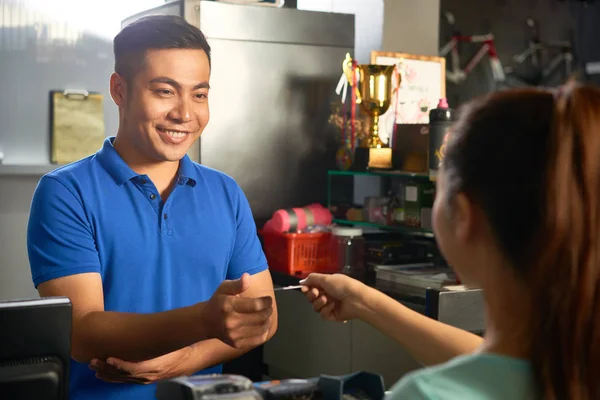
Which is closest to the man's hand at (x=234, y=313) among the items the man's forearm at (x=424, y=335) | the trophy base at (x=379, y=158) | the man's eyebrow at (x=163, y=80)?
the man's forearm at (x=424, y=335)

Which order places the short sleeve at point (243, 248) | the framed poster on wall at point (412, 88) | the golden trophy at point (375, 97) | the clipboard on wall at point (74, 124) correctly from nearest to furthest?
the short sleeve at point (243, 248) < the golden trophy at point (375, 97) < the framed poster on wall at point (412, 88) < the clipboard on wall at point (74, 124)

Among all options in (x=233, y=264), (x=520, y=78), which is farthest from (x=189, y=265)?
(x=520, y=78)

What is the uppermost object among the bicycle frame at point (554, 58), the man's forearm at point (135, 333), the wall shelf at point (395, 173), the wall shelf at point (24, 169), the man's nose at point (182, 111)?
the bicycle frame at point (554, 58)

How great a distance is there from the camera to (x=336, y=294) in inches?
58.1

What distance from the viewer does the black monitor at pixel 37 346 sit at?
0.94 m

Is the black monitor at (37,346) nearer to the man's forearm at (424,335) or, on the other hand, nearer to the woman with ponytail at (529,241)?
the woman with ponytail at (529,241)

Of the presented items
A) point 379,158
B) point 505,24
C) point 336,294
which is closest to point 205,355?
point 336,294

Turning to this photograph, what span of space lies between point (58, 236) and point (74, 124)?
2.14 meters

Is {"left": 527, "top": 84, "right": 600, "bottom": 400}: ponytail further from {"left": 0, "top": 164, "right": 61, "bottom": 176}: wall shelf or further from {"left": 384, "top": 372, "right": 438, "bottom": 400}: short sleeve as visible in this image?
{"left": 0, "top": 164, "right": 61, "bottom": 176}: wall shelf

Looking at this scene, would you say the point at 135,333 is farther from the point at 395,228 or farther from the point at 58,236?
the point at 395,228

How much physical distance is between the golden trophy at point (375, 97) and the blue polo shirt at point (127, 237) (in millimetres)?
1161

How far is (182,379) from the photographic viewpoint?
0.95 m

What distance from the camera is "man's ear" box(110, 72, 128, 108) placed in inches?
70.1

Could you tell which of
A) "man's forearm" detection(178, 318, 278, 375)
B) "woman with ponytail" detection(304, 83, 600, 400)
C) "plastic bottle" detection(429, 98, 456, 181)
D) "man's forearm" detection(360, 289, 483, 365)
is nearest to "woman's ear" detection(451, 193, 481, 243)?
"woman with ponytail" detection(304, 83, 600, 400)
